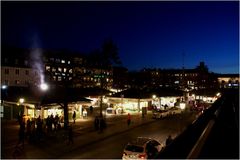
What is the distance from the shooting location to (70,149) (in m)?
23.1

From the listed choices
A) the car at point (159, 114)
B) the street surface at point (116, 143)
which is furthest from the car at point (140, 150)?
the car at point (159, 114)

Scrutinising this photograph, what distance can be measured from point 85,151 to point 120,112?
26375mm

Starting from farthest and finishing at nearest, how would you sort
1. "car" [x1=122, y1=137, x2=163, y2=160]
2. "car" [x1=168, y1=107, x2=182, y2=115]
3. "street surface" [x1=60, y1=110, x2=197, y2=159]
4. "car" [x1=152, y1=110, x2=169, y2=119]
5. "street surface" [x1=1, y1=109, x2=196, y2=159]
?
"car" [x1=168, y1=107, x2=182, y2=115]
"car" [x1=152, y1=110, x2=169, y2=119]
"street surface" [x1=1, y1=109, x2=196, y2=159]
"street surface" [x1=60, y1=110, x2=197, y2=159]
"car" [x1=122, y1=137, x2=163, y2=160]

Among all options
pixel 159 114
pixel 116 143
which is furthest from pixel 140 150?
pixel 159 114

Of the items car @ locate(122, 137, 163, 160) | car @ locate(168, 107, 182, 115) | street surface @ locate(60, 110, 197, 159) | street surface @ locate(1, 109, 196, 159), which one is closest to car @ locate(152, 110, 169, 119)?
car @ locate(168, 107, 182, 115)

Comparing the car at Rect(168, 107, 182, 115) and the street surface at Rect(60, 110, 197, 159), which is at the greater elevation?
the car at Rect(168, 107, 182, 115)

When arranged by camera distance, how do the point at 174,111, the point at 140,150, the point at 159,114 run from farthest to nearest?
1. the point at 174,111
2. the point at 159,114
3. the point at 140,150

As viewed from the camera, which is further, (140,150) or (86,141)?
(86,141)

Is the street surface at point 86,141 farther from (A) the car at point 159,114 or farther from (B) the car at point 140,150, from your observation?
(A) the car at point 159,114

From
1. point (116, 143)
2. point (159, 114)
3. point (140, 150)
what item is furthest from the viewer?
point (159, 114)

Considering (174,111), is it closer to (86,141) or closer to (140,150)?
(86,141)

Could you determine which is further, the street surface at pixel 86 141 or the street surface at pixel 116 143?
the street surface at pixel 86 141

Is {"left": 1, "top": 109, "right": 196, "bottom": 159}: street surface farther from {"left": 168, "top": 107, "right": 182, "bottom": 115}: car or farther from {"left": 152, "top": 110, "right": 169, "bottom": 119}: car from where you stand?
{"left": 168, "top": 107, "right": 182, "bottom": 115}: car

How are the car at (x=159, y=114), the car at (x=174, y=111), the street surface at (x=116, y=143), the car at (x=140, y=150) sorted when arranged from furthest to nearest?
the car at (x=174, y=111) < the car at (x=159, y=114) < the street surface at (x=116, y=143) < the car at (x=140, y=150)
